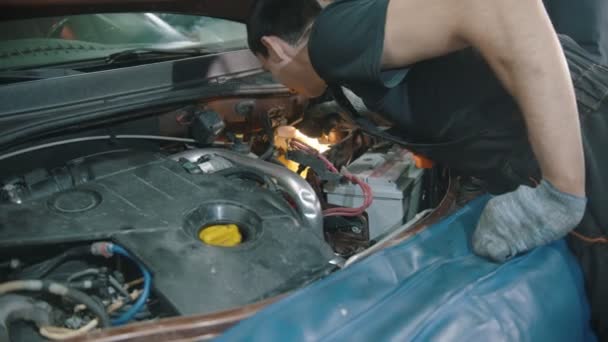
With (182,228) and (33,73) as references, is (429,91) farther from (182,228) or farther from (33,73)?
(33,73)

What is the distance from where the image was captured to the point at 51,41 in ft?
4.29

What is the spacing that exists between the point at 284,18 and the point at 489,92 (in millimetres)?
469

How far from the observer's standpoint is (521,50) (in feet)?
2.49

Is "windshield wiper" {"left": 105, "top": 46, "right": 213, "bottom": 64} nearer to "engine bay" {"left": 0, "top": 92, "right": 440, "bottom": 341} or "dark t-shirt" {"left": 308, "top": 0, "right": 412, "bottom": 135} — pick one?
"engine bay" {"left": 0, "top": 92, "right": 440, "bottom": 341}

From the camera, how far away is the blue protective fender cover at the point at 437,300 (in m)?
0.67

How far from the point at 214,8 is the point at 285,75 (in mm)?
460

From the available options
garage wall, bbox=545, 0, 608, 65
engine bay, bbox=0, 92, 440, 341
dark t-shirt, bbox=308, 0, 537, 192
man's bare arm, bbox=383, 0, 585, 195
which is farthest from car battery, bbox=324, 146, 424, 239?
garage wall, bbox=545, 0, 608, 65

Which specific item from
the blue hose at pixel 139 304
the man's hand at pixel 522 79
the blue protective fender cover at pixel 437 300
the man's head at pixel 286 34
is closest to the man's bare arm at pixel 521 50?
the man's hand at pixel 522 79

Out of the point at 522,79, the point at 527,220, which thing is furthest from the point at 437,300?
the point at 522,79

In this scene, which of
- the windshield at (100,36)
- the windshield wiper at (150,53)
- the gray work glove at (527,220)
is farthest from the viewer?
the windshield wiper at (150,53)

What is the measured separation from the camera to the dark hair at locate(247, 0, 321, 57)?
43.4 inches

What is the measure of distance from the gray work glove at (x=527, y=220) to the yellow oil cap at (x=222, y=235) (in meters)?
0.42

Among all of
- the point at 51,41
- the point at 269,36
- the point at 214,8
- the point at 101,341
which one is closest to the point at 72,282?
the point at 101,341

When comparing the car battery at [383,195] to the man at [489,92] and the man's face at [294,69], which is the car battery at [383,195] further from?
the man's face at [294,69]
